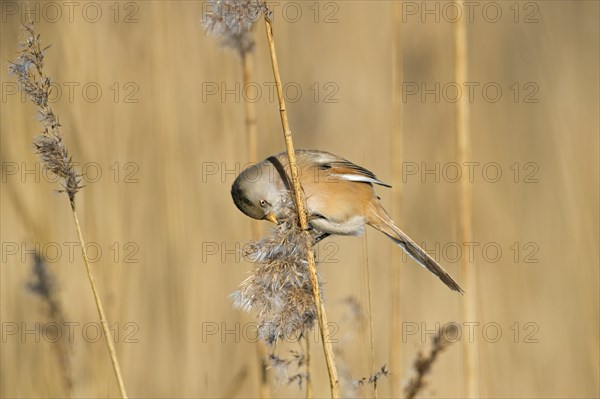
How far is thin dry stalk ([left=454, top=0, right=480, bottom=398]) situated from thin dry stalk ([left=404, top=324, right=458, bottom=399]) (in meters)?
0.25

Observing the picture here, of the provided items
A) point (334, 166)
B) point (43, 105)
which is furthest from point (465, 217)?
point (43, 105)

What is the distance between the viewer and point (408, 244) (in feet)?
9.29

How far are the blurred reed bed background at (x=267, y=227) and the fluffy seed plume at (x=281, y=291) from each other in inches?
6.4

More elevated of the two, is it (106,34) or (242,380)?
(106,34)

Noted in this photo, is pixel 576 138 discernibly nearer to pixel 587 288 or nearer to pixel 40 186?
pixel 587 288

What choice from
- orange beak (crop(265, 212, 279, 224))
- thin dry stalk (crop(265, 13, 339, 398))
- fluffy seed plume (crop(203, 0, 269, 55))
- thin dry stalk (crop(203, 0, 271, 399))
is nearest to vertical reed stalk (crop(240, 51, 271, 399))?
thin dry stalk (crop(203, 0, 271, 399))

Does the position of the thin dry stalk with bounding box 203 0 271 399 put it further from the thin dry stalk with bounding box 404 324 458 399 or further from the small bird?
the thin dry stalk with bounding box 404 324 458 399

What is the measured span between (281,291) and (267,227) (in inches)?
47.5

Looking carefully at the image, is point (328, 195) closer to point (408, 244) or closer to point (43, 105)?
point (408, 244)

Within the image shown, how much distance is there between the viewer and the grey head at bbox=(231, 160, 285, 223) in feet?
8.63

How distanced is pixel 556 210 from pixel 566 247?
239mm

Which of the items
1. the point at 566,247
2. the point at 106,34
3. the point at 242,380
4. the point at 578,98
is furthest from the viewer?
the point at 578,98

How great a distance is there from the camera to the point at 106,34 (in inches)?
137

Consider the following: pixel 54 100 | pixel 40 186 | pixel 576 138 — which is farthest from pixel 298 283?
pixel 576 138
